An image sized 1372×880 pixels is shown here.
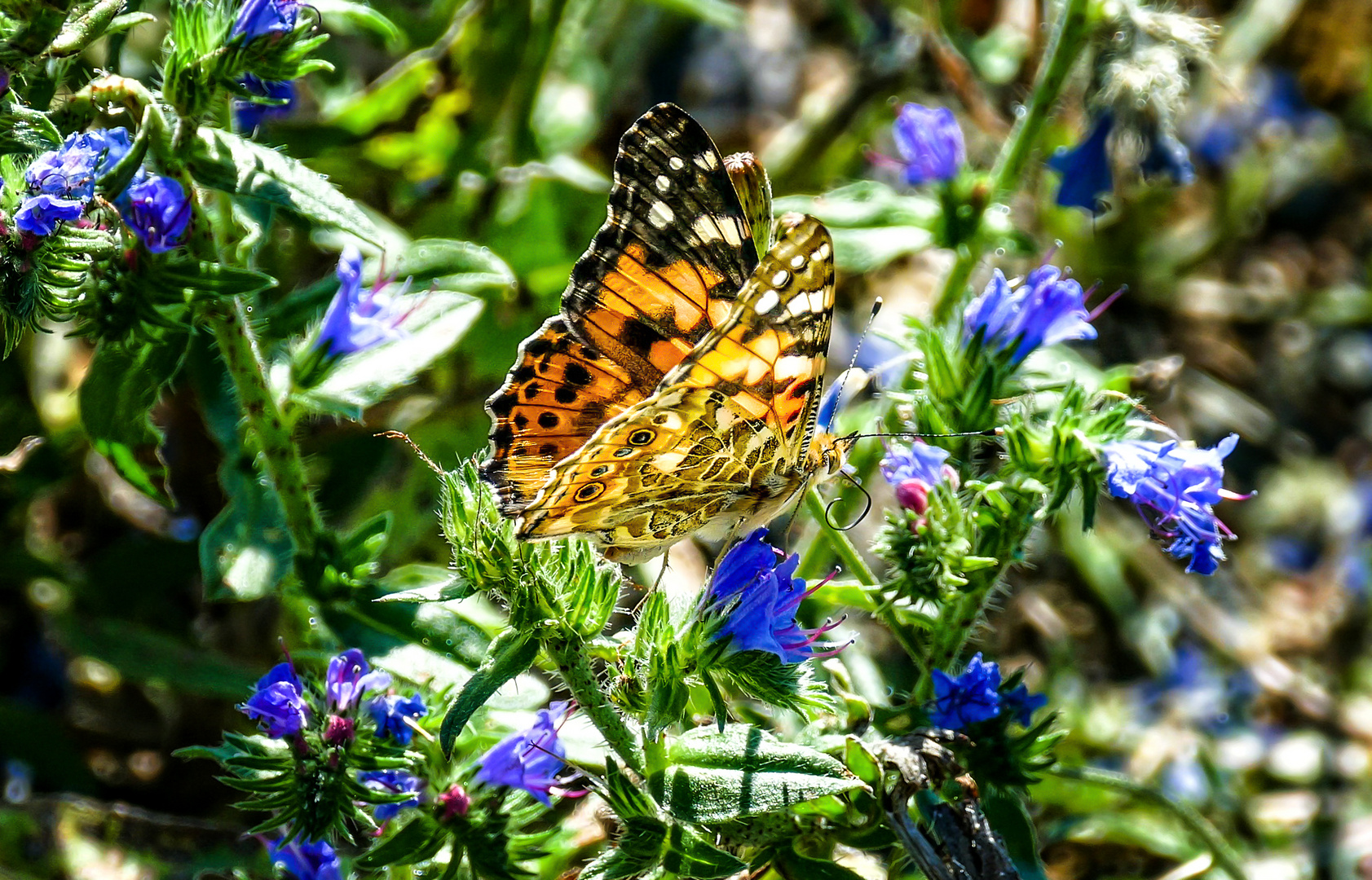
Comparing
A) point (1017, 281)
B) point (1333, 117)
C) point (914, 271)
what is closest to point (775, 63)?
point (914, 271)

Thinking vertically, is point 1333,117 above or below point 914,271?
above

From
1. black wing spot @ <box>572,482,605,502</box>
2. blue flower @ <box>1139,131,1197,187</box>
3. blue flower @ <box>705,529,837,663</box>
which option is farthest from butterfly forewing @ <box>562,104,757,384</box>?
blue flower @ <box>1139,131,1197,187</box>

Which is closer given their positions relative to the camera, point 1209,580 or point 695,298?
point 695,298

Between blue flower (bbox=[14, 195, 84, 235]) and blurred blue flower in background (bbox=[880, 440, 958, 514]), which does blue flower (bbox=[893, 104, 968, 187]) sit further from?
blue flower (bbox=[14, 195, 84, 235])

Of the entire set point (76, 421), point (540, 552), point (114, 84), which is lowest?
point (76, 421)

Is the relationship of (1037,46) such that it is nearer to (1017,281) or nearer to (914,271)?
(914,271)

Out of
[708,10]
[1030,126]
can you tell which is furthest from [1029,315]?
[708,10]

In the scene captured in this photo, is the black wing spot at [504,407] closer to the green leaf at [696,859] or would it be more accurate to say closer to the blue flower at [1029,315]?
the green leaf at [696,859]

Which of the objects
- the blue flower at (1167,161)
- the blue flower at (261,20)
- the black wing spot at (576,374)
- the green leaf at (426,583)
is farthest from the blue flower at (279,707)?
the blue flower at (1167,161)
